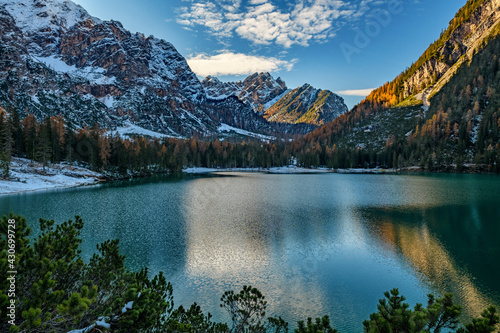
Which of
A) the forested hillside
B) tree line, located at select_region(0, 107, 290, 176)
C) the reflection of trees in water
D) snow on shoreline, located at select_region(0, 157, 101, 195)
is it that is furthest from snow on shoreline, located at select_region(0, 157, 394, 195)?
the forested hillside

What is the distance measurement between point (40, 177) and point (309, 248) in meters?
83.5

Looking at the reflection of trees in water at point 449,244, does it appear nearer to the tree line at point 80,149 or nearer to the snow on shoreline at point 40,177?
the snow on shoreline at point 40,177

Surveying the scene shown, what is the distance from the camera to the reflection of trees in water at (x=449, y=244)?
56.7 feet

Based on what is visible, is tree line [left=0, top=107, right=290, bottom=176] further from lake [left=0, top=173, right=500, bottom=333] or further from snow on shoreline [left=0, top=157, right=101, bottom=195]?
lake [left=0, top=173, right=500, bottom=333]

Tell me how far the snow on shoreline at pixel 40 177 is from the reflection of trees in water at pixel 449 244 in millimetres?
78432

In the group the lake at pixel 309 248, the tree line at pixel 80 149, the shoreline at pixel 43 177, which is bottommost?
the lake at pixel 309 248

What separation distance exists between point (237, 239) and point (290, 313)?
14.3 metres

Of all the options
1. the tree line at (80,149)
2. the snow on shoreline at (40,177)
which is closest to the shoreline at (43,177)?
the snow on shoreline at (40,177)

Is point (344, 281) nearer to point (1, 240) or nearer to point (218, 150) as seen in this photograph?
point (1, 240)

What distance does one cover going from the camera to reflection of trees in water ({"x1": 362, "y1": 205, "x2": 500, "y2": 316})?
17.3 m

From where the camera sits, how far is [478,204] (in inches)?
1852

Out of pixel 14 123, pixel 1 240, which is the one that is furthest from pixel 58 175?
pixel 1 240

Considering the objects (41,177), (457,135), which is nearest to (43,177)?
(41,177)

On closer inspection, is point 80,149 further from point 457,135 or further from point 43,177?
point 457,135
